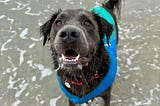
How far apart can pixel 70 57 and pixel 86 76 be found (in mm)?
731

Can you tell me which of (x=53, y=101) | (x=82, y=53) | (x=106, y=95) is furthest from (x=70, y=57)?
(x=53, y=101)

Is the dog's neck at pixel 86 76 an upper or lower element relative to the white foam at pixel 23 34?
upper

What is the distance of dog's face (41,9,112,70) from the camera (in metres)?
3.71

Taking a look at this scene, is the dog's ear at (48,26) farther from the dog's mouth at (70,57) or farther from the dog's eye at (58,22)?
the dog's mouth at (70,57)

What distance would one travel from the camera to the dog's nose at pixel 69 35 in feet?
11.9

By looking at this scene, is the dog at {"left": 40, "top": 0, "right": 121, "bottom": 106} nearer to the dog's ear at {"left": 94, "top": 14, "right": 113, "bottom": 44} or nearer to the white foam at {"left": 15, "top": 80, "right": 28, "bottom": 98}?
the dog's ear at {"left": 94, "top": 14, "right": 113, "bottom": 44}

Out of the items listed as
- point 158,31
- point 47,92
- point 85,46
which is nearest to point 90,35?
point 85,46

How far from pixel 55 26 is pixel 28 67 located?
2522mm

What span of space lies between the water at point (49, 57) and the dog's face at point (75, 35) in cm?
169

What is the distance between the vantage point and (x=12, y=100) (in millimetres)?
5863

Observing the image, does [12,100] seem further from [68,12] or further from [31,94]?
[68,12]

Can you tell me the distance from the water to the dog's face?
169 centimetres

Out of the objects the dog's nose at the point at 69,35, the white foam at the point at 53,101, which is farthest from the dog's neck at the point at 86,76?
the white foam at the point at 53,101

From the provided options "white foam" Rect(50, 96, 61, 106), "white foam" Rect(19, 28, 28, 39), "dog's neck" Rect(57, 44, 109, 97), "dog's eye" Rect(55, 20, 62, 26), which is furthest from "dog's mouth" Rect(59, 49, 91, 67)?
"white foam" Rect(19, 28, 28, 39)
